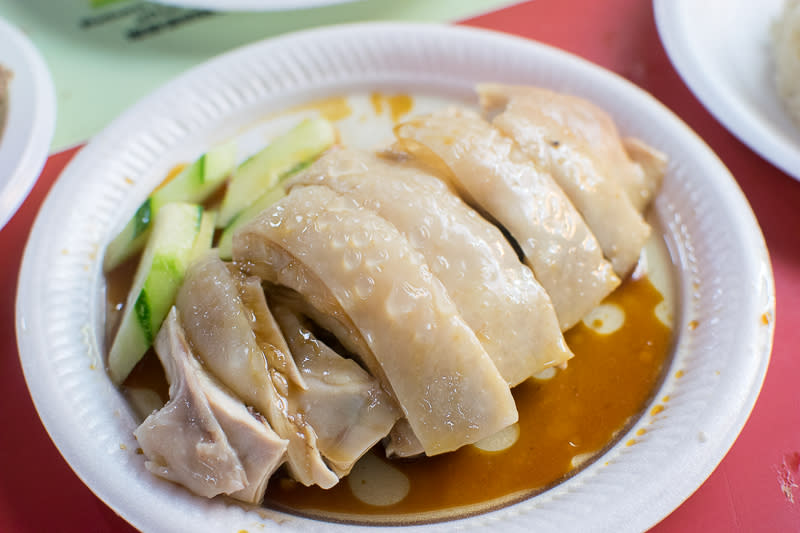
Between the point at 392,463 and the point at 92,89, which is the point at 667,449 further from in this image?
the point at 92,89

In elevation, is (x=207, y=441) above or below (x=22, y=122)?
below

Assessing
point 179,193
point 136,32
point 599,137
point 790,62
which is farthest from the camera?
point 136,32

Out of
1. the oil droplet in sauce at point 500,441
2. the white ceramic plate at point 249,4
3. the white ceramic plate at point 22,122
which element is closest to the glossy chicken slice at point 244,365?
the oil droplet in sauce at point 500,441

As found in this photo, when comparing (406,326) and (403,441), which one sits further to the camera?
(403,441)

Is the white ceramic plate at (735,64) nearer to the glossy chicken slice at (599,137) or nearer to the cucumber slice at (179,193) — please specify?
the glossy chicken slice at (599,137)

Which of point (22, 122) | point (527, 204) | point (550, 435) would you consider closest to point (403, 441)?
point (550, 435)

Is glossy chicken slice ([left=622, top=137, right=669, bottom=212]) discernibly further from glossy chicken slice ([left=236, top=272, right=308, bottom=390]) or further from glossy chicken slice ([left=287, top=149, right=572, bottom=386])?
glossy chicken slice ([left=236, top=272, right=308, bottom=390])

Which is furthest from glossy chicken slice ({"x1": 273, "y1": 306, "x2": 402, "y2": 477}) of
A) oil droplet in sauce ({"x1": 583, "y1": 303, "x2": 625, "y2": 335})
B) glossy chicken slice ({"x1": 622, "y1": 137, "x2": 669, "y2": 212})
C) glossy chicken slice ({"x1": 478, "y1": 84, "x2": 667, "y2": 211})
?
glossy chicken slice ({"x1": 622, "y1": 137, "x2": 669, "y2": 212})

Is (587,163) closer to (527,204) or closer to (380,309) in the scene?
(527,204)
